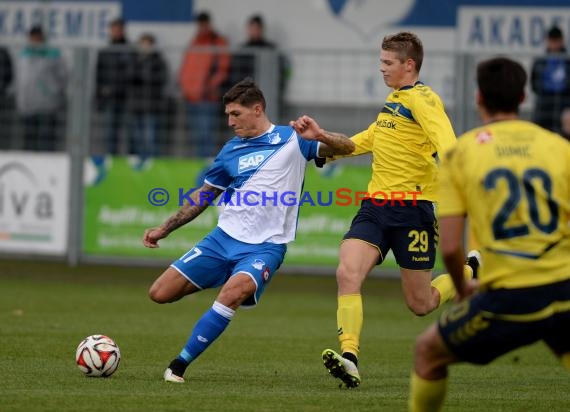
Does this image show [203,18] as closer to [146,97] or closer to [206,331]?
[146,97]

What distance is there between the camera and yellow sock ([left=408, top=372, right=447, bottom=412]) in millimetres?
5898

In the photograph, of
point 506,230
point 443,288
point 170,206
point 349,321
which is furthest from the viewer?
point 170,206

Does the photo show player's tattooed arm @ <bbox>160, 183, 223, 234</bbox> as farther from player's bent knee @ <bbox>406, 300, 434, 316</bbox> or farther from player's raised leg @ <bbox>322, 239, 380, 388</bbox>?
player's bent knee @ <bbox>406, 300, 434, 316</bbox>

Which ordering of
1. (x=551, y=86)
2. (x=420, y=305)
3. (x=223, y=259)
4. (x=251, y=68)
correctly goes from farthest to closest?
(x=251, y=68) < (x=551, y=86) < (x=420, y=305) < (x=223, y=259)

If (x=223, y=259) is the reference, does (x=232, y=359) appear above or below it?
below

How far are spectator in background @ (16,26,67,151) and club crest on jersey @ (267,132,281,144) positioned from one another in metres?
10.6

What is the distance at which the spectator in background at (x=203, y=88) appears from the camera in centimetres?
1858

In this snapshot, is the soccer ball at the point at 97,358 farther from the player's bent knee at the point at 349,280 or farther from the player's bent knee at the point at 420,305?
the player's bent knee at the point at 420,305

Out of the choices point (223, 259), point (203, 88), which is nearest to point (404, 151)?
point (223, 259)

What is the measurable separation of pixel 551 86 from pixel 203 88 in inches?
209

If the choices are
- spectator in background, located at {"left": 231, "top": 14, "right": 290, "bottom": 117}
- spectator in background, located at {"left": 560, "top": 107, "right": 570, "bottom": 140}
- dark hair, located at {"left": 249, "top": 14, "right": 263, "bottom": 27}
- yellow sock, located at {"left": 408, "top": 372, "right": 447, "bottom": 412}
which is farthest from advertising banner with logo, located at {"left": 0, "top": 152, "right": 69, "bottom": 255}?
yellow sock, located at {"left": 408, "top": 372, "right": 447, "bottom": 412}

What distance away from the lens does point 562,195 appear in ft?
18.9

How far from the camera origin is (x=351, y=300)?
29.9ft

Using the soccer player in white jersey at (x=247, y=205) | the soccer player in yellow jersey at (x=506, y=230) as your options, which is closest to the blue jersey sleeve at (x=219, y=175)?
the soccer player in white jersey at (x=247, y=205)
